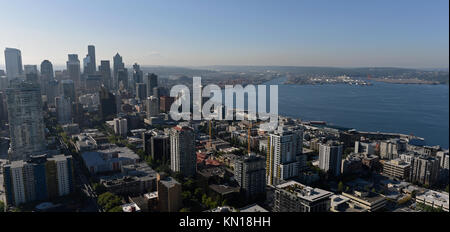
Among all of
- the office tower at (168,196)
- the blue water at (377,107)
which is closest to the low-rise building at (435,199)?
the blue water at (377,107)

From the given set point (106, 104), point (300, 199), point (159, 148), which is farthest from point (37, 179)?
point (106, 104)

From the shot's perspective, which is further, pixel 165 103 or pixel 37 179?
pixel 165 103

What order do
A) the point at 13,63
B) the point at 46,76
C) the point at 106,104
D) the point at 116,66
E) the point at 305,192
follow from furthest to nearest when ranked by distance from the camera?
the point at 116,66 < the point at 46,76 < the point at 106,104 < the point at 13,63 < the point at 305,192

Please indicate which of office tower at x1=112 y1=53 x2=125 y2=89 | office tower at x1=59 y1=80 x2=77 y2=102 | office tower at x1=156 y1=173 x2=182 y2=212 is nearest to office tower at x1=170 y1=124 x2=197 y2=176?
office tower at x1=156 y1=173 x2=182 y2=212

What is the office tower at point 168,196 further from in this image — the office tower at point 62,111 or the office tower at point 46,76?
the office tower at point 46,76

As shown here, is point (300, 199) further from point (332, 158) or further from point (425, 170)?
point (425, 170)

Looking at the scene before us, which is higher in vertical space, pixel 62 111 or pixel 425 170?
pixel 62 111

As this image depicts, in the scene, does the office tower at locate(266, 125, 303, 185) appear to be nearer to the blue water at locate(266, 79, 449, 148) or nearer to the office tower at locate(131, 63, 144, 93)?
the blue water at locate(266, 79, 449, 148)
